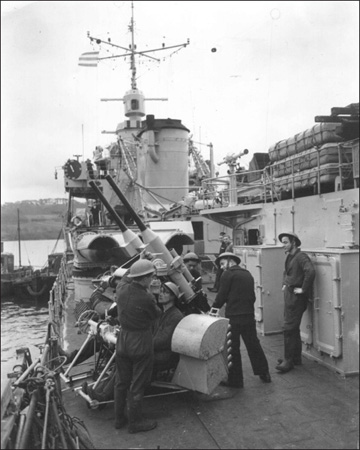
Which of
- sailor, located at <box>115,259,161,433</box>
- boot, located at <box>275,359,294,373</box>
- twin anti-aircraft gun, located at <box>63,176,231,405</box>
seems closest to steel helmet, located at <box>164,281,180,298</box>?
twin anti-aircraft gun, located at <box>63,176,231,405</box>

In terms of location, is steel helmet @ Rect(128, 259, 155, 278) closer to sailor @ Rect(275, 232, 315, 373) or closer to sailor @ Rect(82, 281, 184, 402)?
sailor @ Rect(82, 281, 184, 402)

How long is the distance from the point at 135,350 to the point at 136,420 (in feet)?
2.04

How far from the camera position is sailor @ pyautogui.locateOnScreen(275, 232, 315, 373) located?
517 centimetres

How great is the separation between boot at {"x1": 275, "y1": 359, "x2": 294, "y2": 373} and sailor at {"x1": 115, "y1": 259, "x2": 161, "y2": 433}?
6.26 ft

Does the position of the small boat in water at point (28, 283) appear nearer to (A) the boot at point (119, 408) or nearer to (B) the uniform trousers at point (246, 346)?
(B) the uniform trousers at point (246, 346)

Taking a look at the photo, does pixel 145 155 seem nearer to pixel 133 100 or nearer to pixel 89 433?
pixel 133 100

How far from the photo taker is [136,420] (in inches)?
153

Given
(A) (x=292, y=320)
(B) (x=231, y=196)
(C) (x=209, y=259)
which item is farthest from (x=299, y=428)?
(C) (x=209, y=259)

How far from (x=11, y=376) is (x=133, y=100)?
21.8 meters

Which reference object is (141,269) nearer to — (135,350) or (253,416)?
(135,350)

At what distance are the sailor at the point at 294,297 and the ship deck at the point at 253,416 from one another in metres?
0.23

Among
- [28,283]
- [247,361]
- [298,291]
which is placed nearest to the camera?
[298,291]

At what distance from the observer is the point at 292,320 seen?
5230 millimetres

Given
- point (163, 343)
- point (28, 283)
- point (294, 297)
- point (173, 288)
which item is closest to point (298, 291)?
point (294, 297)
